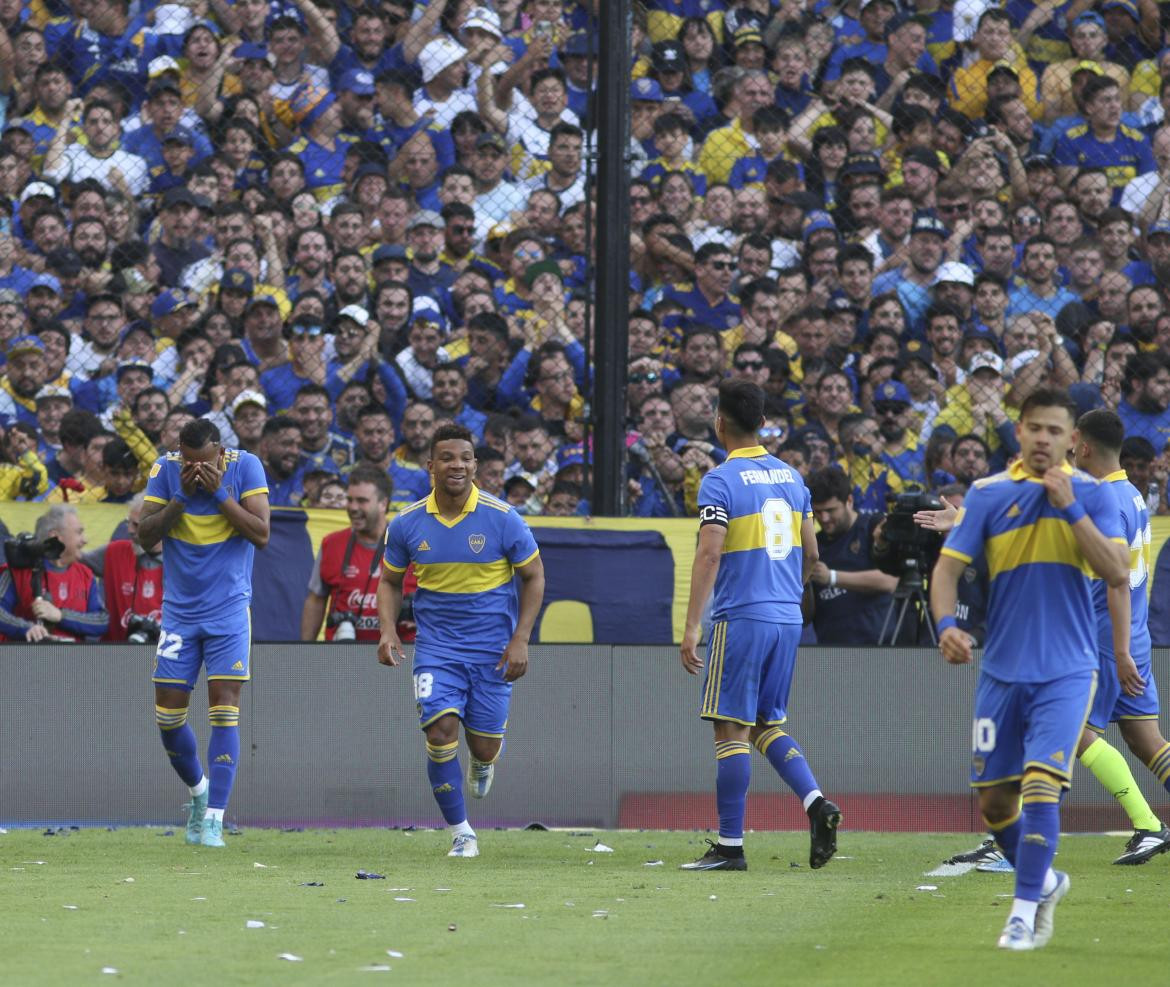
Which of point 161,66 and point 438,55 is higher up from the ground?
point 438,55

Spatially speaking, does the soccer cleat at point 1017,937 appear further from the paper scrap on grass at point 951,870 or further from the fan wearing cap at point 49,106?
the fan wearing cap at point 49,106

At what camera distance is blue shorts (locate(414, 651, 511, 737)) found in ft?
30.0

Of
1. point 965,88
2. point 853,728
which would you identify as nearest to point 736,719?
point 853,728

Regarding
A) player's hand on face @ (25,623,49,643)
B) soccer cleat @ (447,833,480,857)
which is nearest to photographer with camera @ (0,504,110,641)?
player's hand on face @ (25,623,49,643)

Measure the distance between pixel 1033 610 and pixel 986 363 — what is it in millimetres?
7425

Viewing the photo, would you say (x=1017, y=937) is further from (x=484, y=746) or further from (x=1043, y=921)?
(x=484, y=746)

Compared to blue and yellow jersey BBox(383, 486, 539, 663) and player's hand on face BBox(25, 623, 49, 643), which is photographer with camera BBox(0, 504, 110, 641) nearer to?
player's hand on face BBox(25, 623, 49, 643)

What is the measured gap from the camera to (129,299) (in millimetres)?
13305

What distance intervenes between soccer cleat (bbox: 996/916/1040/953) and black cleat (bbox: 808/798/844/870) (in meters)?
2.76

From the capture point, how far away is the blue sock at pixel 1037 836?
19.1 ft

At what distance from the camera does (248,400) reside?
12.8m

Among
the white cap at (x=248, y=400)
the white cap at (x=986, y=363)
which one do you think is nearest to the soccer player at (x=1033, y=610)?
the white cap at (x=986, y=363)

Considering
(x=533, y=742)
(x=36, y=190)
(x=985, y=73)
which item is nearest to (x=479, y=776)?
(x=533, y=742)

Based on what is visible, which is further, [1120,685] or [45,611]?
[45,611]
